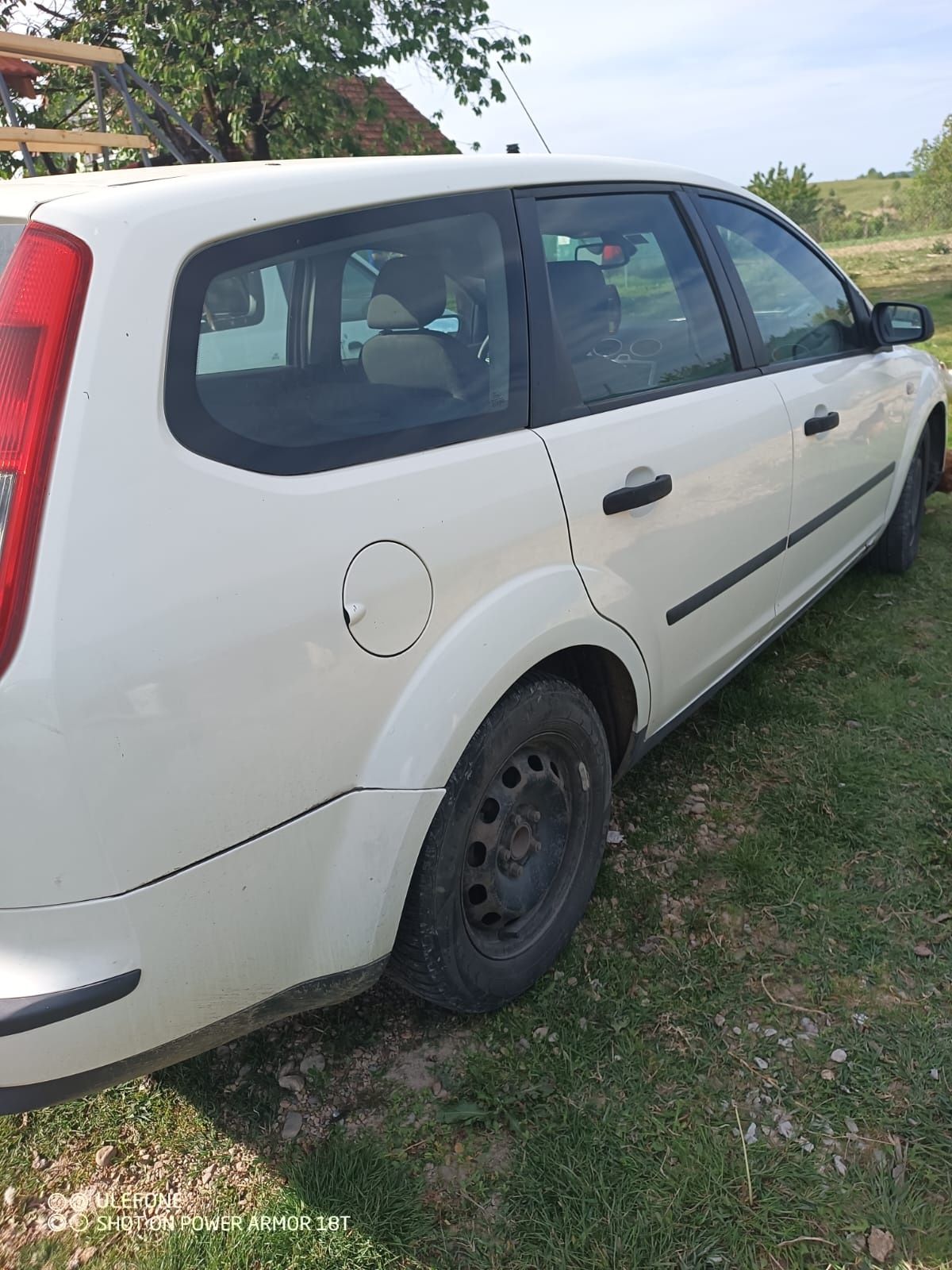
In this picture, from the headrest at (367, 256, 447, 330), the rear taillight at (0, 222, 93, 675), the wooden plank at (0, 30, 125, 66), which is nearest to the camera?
the rear taillight at (0, 222, 93, 675)

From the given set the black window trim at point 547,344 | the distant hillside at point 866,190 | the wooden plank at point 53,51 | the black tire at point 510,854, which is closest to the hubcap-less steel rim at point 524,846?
the black tire at point 510,854

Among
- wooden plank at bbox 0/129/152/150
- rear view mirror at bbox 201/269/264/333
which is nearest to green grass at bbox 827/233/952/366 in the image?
wooden plank at bbox 0/129/152/150

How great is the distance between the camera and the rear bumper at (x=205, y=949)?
131 cm

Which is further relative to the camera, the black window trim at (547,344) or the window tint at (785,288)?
the window tint at (785,288)

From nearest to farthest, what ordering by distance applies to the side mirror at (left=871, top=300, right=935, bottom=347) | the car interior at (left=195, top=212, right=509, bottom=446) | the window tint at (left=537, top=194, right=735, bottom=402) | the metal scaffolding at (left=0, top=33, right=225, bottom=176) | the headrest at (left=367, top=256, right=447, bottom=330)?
the car interior at (left=195, top=212, right=509, bottom=446) → the headrest at (left=367, top=256, right=447, bottom=330) → the window tint at (left=537, top=194, right=735, bottom=402) → the metal scaffolding at (left=0, top=33, right=225, bottom=176) → the side mirror at (left=871, top=300, right=935, bottom=347)

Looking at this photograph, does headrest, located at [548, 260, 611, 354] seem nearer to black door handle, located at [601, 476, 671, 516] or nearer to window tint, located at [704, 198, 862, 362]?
black door handle, located at [601, 476, 671, 516]

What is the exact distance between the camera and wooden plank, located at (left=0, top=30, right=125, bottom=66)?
4125mm

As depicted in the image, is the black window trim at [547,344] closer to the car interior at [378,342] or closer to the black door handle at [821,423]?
the car interior at [378,342]

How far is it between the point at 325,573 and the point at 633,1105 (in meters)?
1.30

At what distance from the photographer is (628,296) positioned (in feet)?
8.03

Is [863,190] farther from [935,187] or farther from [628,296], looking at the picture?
[628,296]

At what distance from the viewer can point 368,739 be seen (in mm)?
1571

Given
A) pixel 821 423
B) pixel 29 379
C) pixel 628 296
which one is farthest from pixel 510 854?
pixel 821 423

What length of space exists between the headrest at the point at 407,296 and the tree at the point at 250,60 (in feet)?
31.1
